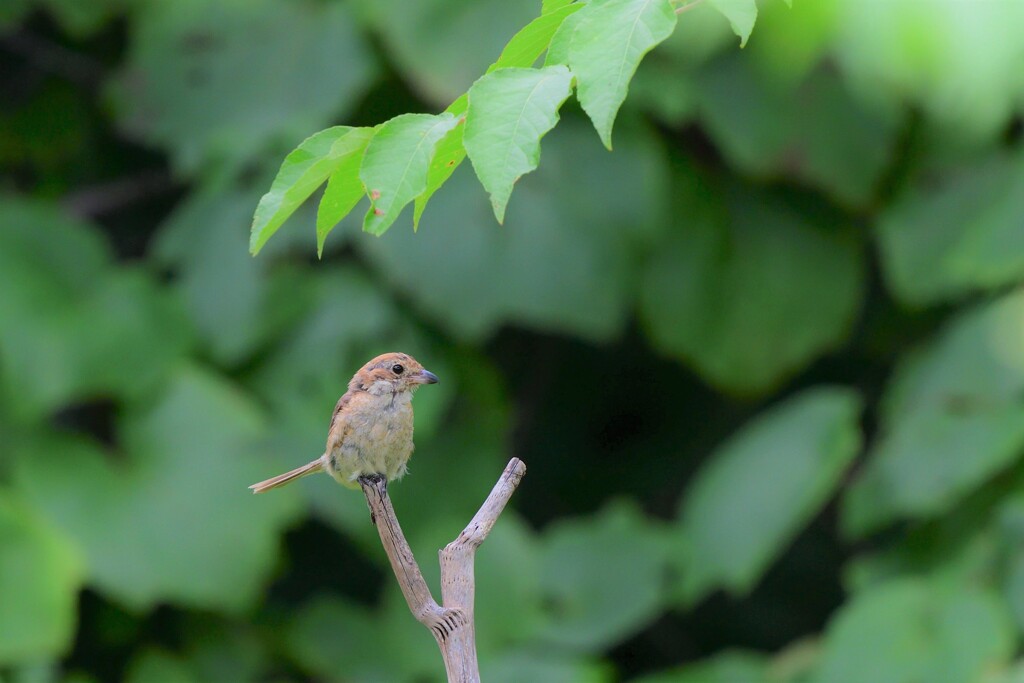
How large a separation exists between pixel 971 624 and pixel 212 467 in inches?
133

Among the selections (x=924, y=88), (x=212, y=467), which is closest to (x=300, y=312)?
(x=212, y=467)

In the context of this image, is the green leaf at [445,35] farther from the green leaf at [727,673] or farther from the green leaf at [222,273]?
the green leaf at [727,673]

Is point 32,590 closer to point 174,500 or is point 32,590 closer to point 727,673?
point 174,500

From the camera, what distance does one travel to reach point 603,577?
231 inches

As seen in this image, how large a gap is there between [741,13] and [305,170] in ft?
2.16

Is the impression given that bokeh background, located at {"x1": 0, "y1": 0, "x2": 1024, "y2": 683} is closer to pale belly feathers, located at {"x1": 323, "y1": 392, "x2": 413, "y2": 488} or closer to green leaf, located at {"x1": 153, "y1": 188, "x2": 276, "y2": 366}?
green leaf, located at {"x1": 153, "y1": 188, "x2": 276, "y2": 366}

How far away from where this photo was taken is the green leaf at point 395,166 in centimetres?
166

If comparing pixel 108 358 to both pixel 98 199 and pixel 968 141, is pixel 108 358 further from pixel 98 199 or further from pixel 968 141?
pixel 968 141

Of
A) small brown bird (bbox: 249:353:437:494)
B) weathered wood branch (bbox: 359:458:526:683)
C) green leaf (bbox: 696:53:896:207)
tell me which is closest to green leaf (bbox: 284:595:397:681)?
green leaf (bbox: 696:53:896:207)

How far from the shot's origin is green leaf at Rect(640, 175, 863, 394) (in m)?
6.16

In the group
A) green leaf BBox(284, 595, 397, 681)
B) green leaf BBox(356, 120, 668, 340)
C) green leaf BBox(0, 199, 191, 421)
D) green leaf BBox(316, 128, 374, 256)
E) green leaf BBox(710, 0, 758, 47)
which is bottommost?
green leaf BBox(284, 595, 397, 681)

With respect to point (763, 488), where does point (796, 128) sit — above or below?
above

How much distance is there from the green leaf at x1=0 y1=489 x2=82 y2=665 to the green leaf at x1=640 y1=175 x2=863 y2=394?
3017 millimetres

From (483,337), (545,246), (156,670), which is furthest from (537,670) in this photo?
(545,246)
